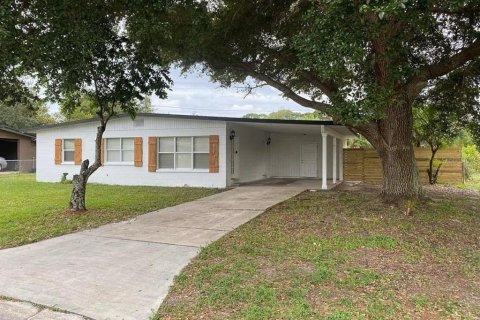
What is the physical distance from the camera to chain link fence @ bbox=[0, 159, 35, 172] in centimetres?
2578

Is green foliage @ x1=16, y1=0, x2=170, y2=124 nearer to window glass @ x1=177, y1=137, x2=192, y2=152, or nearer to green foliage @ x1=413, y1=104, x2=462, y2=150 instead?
window glass @ x1=177, y1=137, x2=192, y2=152

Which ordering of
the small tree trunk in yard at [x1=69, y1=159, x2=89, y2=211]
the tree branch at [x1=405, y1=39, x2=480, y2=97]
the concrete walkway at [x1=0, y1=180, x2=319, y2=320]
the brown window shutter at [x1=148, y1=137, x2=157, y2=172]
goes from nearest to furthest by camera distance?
1. the concrete walkway at [x1=0, y1=180, x2=319, y2=320]
2. the tree branch at [x1=405, y1=39, x2=480, y2=97]
3. the small tree trunk in yard at [x1=69, y1=159, x2=89, y2=211]
4. the brown window shutter at [x1=148, y1=137, x2=157, y2=172]

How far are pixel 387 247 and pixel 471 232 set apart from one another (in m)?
2.01

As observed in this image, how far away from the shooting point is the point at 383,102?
601 centimetres

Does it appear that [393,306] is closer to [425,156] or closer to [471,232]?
[471,232]

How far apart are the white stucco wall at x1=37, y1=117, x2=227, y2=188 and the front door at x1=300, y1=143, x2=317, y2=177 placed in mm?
5785

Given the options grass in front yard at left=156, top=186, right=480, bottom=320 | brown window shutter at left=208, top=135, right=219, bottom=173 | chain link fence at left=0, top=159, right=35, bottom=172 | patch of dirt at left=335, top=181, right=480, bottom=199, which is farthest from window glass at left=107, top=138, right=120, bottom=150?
chain link fence at left=0, top=159, right=35, bottom=172

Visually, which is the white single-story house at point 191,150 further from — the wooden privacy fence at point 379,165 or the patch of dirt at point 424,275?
the patch of dirt at point 424,275

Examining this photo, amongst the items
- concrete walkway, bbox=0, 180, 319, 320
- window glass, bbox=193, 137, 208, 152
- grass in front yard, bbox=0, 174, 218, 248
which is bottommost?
concrete walkway, bbox=0, 180, 319, 320

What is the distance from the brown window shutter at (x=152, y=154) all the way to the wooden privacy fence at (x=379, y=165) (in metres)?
8.44

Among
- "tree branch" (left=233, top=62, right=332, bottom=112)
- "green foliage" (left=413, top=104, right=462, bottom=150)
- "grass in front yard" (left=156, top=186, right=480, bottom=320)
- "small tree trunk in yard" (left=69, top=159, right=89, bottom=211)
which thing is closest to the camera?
"grass in front yard" (left=156, top=186, right=480, bottom=320)

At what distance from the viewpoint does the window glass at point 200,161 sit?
45.8 ft

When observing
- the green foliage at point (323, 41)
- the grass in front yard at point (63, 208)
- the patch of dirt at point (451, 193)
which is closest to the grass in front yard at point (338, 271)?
the green foliage at point (323, 41)

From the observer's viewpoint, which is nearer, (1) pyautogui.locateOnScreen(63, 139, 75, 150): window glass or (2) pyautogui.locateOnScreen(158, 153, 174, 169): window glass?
(2) pyautogui.locateOnScreen(158, 153, 174, 169): window glass
